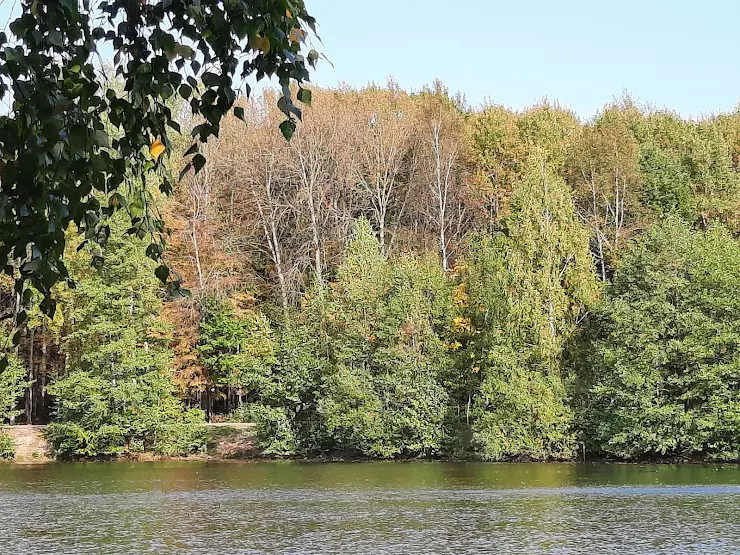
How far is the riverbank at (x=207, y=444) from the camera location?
154 ft

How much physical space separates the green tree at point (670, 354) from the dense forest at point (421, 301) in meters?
0.10

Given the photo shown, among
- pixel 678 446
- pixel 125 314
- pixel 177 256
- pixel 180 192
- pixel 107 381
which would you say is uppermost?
pixel 180 192

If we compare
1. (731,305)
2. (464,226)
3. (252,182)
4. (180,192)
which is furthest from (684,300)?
(180,192)

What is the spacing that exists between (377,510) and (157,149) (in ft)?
77.9

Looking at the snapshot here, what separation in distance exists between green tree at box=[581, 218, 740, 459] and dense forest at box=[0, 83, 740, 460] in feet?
0.34

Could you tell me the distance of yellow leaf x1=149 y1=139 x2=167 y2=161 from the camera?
12.3 feet

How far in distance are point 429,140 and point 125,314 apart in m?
21.1

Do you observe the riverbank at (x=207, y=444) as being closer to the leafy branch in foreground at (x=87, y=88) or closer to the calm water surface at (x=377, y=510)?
the calm water surface at (x=377, y=510)

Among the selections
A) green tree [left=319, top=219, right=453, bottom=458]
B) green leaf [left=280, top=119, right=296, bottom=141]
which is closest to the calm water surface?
green tree [left=319, top=219, right=453, bottom=458]

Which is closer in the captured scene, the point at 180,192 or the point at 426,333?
the point at 426,333

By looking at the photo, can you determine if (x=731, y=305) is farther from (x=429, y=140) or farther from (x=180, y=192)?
(x=180, y=192)

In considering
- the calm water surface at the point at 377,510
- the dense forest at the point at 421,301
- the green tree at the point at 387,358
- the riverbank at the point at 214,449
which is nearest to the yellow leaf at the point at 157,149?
the calm water surface at the point at 377,510

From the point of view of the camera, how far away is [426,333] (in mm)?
45719

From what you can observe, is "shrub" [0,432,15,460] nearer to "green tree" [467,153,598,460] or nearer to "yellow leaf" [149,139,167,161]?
"green tree" [467,153,598,460]
